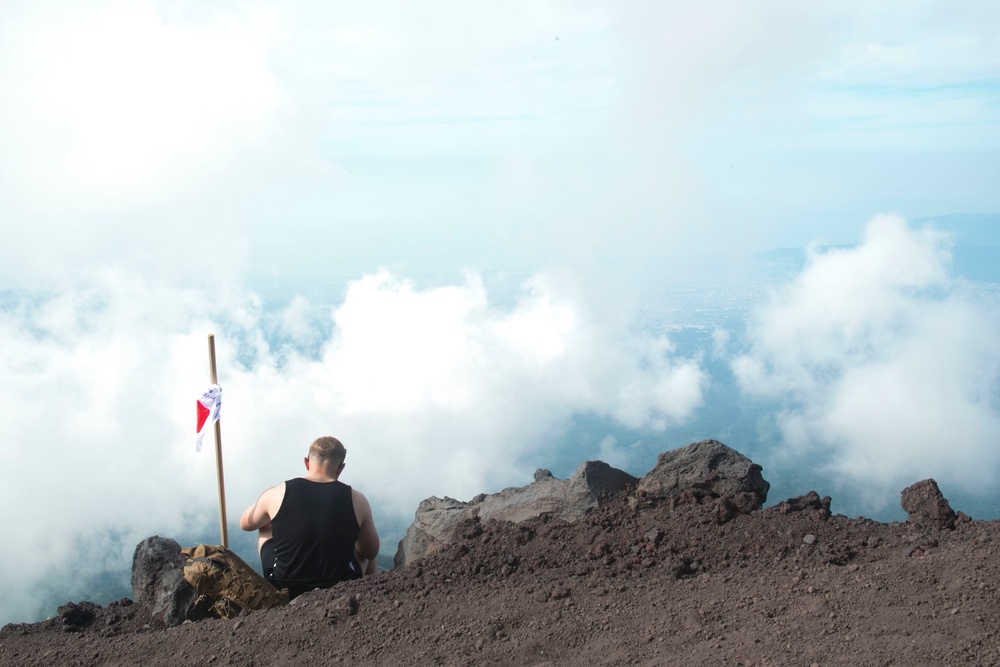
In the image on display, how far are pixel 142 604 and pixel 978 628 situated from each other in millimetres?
7356

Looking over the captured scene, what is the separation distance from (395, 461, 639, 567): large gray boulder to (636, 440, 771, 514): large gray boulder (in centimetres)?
38

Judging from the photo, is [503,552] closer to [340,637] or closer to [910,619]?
[340,637]

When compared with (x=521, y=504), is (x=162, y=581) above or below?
below

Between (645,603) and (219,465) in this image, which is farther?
(219,465)

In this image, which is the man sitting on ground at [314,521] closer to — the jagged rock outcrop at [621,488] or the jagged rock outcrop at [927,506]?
the jagged rock outcrop at [621,488]

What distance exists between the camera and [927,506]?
8.05m

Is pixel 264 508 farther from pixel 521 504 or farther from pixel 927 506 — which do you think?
pixel 927 506

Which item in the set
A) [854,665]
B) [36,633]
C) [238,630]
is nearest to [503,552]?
[238,630]

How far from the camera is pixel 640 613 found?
6.25 meters

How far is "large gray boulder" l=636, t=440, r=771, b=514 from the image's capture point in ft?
29.0

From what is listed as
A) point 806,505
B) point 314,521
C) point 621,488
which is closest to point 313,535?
point 314,521

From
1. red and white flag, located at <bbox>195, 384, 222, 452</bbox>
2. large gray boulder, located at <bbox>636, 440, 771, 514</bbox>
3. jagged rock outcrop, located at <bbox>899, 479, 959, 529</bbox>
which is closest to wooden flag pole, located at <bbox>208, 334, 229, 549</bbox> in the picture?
red and white flag, located at <bbox>195, 384, 222, 452</bbox>

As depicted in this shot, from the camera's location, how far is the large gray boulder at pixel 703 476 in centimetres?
884

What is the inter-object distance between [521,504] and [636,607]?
2909 mm
